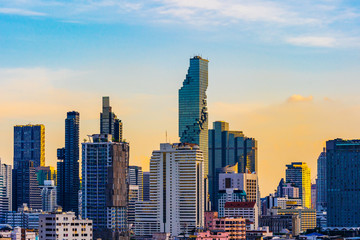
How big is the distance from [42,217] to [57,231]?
4.37 metres

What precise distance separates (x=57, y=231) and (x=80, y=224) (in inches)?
246

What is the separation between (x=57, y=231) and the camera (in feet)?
591

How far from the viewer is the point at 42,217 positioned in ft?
599

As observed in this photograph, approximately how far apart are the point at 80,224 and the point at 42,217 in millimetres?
7169

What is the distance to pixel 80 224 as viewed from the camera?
18538 cm
